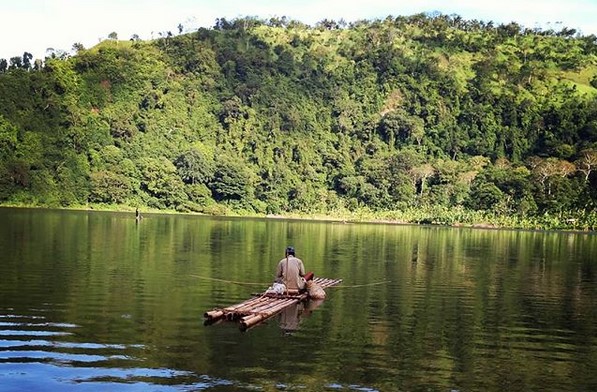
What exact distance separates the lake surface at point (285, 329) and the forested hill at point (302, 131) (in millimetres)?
92777

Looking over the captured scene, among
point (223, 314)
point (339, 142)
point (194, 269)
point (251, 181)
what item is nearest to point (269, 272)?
point (194, 269)

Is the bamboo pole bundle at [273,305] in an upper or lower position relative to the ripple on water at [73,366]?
upper

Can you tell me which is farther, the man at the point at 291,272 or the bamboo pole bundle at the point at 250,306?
the man at the point at 291,272

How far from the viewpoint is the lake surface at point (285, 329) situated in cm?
1522

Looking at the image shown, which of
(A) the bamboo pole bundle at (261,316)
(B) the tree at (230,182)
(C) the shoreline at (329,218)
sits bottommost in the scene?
(C) the shoreline at (329,218)

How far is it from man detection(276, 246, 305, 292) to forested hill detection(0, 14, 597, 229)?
4094 inches

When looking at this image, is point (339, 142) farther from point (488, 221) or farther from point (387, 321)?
point (387, 321)

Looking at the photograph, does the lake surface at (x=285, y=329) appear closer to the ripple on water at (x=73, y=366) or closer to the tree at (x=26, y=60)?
the ripple on water at (x=73, y=366)

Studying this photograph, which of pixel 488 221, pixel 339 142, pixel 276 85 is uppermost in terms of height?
pixel 276 85

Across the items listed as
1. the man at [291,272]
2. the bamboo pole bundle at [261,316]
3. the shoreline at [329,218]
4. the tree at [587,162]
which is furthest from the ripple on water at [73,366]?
the tree at [587,162]

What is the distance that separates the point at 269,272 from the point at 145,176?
106901mm

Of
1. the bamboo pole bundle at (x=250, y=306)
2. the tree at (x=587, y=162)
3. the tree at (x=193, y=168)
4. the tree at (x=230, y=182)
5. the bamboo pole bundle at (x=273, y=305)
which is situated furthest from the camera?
the tree at (x=230, y=182)

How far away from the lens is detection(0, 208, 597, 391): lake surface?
15.2m

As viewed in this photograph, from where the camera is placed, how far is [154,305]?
78.2 ft
